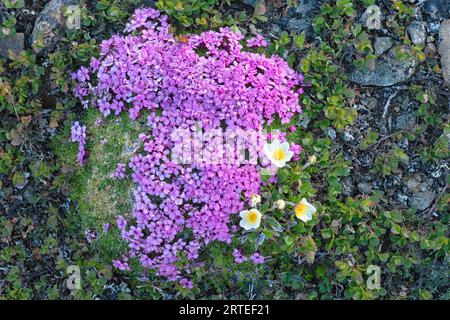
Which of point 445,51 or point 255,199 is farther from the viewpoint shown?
point 445,51

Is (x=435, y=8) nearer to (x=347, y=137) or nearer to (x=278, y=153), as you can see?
(x=347, y=137)

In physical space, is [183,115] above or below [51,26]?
below

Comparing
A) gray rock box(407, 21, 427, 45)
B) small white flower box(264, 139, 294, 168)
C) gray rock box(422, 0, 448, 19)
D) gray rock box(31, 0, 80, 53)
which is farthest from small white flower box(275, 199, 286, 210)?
gray rock box(31, 0, 80, 53)

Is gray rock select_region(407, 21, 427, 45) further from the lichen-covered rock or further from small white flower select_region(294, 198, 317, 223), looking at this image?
small white flower select_region(294, 198, 317, 223)

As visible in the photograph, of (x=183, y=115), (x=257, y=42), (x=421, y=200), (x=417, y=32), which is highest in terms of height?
(x=417, y=32)

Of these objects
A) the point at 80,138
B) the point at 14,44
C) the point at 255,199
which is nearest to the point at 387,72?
the point at 255,199

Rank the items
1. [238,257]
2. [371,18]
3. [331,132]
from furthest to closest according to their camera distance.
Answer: [371,18], [331,132], [238,257]

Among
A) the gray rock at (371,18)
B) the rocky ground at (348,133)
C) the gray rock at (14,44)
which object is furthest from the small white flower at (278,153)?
the gray rock at (14,44)
